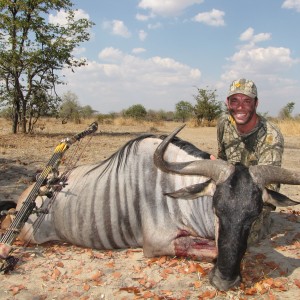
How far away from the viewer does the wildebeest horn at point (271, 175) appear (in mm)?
3047

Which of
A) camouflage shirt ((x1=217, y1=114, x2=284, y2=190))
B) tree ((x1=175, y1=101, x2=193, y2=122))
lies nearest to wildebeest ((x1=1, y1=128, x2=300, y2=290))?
camouflage shirt ((x1=217, y1=114, x2=284, y2=190))

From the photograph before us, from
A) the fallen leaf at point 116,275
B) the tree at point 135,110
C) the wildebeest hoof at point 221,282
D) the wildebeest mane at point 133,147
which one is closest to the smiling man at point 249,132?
the wildebeest mane at point 133,147

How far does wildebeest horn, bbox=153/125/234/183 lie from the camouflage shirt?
3.31ft

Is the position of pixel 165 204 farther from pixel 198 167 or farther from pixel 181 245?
pixel 198 167

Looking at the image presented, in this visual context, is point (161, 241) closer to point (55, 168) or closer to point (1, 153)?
point (55, 168)

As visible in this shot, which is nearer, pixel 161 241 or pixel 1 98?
pixel 161 241

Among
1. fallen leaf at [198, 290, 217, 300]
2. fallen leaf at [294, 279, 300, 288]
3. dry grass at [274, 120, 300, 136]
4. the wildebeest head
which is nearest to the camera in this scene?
the wildebeest head

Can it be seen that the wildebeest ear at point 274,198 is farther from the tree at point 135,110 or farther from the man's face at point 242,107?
the tree at point 135,110

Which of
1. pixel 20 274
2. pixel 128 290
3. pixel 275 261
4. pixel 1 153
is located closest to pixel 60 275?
pixel 20 274

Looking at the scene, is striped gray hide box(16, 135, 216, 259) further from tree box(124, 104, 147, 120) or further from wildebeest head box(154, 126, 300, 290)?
tree box(124, 104, 147, 120)

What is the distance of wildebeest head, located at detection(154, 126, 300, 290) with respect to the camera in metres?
2.86

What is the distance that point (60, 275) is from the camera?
11.6 ft

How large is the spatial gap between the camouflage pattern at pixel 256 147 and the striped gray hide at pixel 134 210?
2.17 ft

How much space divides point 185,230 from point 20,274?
154cm
